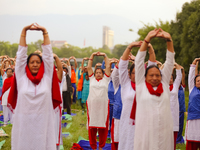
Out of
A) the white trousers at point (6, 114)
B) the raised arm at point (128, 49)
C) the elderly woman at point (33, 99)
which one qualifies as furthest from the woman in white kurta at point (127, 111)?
the white trousers at point (6, 114)

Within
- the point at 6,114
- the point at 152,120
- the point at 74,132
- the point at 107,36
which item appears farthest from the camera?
the point at 107,36

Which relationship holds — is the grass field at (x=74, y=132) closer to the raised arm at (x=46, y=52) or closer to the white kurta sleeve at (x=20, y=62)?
the white kurta sleeve at (x=20, y=62)

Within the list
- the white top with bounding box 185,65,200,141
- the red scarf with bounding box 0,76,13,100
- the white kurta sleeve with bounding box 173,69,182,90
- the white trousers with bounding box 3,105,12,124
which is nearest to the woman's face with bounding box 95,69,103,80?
the white kurta sleeve with bounding box 173,69,182,90

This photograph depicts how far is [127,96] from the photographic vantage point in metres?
4.73

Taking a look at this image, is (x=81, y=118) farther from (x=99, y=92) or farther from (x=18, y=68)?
(x=18, y=68)

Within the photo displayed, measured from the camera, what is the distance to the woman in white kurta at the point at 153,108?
359 centimetres

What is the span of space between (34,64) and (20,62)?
0.63 feet

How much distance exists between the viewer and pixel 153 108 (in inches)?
143

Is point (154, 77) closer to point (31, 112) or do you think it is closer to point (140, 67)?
point (140, 67)

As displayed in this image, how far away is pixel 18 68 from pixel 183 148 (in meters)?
5.10

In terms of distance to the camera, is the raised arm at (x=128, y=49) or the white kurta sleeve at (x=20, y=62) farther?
the raised arm at (x=128, y=49)

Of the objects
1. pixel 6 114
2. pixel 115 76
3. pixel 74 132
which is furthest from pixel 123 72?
pixel 6 114

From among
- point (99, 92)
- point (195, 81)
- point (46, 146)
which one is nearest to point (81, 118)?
point (99, 92)

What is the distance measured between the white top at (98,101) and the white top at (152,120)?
9.28 ft
